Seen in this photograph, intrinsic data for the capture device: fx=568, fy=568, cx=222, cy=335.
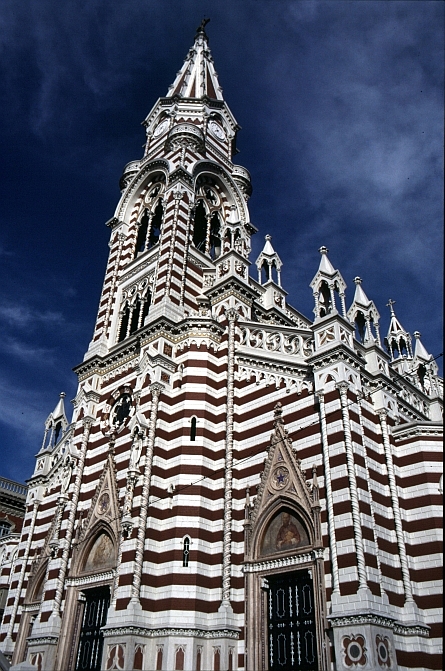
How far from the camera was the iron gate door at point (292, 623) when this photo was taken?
1683 centimetres

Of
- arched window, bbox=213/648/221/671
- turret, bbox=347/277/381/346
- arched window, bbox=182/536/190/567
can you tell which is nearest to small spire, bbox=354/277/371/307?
turret, bbox=347/277/381/346

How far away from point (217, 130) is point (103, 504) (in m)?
26.1

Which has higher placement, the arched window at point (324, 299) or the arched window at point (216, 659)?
the arched window at point (324, 299)

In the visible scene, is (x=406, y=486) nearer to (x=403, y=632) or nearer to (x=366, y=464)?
(x=366, y=464)

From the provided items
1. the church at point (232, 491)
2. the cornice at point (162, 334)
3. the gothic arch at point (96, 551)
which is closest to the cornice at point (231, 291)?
the church at point (232, 491)

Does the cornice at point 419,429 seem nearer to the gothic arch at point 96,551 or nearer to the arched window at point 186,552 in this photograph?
the arched window at point 186,552

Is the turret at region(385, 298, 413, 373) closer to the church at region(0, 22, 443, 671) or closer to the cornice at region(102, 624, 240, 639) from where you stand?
the church at region(0, 22, 443, 671)

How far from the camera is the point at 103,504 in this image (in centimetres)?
2289

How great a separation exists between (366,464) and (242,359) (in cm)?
727

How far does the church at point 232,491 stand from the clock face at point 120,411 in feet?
0.25

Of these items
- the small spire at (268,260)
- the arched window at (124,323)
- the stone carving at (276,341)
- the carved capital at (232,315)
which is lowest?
the stone carving at (276,341)

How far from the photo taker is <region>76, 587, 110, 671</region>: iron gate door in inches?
802

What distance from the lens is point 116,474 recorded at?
76.0 feet

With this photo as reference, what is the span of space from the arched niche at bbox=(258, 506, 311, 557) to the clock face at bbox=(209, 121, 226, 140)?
2689cm
